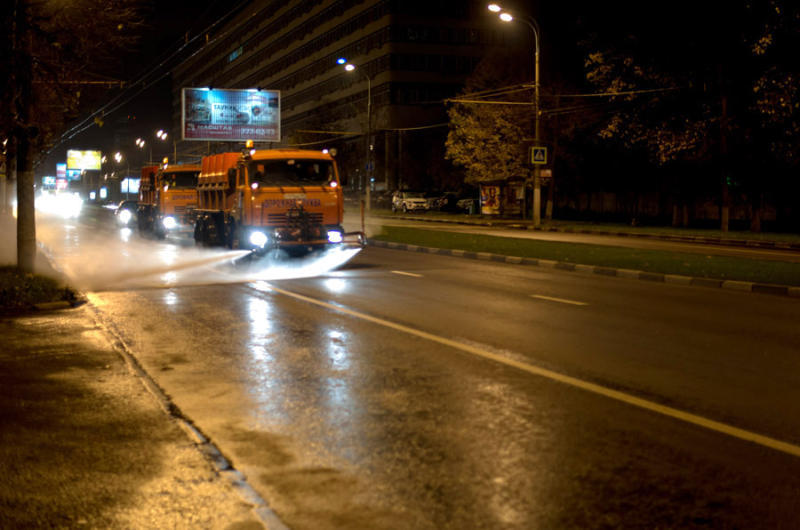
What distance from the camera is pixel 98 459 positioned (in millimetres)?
5590

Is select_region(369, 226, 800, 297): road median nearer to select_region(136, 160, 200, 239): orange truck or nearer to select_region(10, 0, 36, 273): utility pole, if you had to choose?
select_region(136, 160, 200, 239): orange truck

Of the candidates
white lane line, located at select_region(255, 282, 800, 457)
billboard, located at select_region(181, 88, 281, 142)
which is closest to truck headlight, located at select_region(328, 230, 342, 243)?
white lane line, located at select_region(255, 282, 800, 457)

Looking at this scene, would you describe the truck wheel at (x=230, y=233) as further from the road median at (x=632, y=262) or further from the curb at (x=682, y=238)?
the curb at (x=682, y=238)

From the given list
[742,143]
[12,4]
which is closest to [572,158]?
[742,143]

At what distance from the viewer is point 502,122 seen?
51.4 metres

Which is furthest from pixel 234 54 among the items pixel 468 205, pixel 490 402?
pixel 490 402

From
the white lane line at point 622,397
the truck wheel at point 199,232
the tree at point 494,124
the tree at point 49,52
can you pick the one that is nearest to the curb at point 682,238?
the tree at point 494,124

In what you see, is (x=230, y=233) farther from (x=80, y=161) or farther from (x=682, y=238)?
(x=80, y=161)

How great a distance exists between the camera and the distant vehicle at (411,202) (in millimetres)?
69562

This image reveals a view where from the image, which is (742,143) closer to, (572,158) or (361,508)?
(572,158)

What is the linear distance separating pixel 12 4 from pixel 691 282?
12.7 meters

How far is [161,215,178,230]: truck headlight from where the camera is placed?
33.6 metres

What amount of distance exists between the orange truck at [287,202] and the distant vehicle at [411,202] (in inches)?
1839

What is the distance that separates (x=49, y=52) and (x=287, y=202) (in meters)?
8.62
